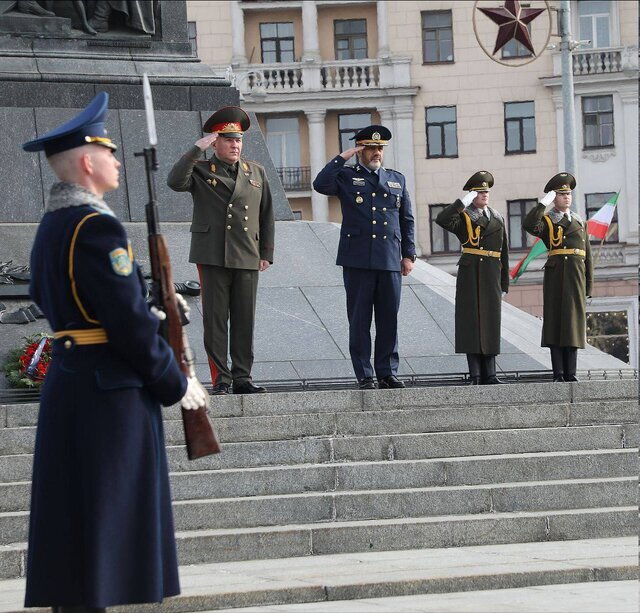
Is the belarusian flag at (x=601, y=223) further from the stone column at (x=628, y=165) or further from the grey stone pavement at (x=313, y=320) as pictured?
the stone column at (x=628, y=165)

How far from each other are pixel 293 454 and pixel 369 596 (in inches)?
85.9

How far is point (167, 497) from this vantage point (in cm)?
545

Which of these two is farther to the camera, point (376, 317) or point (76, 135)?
point (376, 317)

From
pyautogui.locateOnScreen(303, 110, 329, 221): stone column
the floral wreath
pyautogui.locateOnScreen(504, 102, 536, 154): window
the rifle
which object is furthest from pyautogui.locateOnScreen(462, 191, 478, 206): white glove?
pyautogui.locateOnScreen(504, 102, 536, 154): window

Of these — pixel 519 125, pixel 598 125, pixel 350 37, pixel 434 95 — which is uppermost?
pixel 350 37

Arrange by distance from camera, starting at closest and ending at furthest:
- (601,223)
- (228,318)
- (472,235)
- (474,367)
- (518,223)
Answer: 1. (228,318)
2. (474,367)
3. (472,235)
4. (601,223)
5. (518,223)

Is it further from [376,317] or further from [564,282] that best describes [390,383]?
[564,282]

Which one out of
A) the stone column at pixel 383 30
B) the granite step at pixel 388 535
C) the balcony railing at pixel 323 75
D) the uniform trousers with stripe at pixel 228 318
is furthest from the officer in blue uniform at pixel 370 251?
the stone column at pixel 383 30

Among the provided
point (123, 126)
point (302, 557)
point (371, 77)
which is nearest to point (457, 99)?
point (371, 77)

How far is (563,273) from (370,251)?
1995 mm

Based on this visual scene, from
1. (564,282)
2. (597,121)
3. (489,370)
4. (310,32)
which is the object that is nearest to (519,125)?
(597,121)

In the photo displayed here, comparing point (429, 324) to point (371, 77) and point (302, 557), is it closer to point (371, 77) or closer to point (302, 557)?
point (302, 557)

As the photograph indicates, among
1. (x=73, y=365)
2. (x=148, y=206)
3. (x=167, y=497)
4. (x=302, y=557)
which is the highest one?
(x=148, y=206)

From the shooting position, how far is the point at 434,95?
43469 mm
